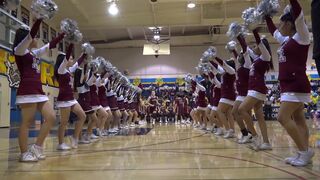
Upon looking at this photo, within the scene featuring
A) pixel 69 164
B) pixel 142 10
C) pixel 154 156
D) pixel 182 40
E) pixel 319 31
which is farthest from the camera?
pixel 182 40

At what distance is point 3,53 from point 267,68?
11.3m

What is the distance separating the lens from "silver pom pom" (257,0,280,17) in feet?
13.7

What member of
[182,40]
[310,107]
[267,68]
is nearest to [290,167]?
[267,68]

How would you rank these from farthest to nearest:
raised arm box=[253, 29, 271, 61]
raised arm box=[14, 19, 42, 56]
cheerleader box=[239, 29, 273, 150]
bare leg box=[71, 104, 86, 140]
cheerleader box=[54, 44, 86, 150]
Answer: bare leg box=[71, 104, 86, 140], cheerleader box=[54, 44, 86, 150], cheerleader box=[239, 29, 273, 150], raised arm box=[253, 29, 271, 61], raised arm box=[14, 19, 42, 56]

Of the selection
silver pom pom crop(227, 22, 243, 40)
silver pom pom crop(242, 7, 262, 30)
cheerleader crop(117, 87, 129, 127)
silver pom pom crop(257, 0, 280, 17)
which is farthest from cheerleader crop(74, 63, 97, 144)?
cheerleader crop(117, 87, 129, 127)

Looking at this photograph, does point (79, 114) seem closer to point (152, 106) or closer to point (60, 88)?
point (60, 88)

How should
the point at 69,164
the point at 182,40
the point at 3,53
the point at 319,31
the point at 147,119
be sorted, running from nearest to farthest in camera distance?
the point at 319,31
the point at 69,164
the point at 3,53
the point at 147,119
the point at 182,40

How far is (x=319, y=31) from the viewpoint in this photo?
2.19 meters

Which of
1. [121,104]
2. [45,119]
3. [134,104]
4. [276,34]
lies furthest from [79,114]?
[134,104]

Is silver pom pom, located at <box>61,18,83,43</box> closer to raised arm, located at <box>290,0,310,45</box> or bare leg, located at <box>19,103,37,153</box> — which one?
bare leg, located at <box>19,103,37,153</box>

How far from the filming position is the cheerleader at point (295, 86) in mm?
3559

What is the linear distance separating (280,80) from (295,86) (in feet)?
0.77

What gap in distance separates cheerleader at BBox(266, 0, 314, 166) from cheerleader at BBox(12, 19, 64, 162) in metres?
2.79

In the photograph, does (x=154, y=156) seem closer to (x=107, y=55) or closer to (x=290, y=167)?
(x=290, y=167)
